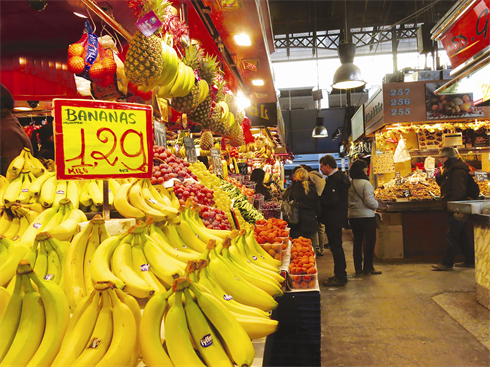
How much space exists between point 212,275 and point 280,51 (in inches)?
686

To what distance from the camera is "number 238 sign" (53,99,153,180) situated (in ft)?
5.36

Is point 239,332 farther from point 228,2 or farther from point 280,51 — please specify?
point 280,51

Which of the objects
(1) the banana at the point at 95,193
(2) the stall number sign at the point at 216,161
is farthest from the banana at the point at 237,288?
(2) the stall number sign at the point at 216,161

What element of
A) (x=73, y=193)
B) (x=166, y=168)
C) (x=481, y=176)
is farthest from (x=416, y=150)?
(x=73, y=193)

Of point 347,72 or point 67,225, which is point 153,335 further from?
point 347,72

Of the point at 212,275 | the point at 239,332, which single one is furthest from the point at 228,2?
the point at 239,332

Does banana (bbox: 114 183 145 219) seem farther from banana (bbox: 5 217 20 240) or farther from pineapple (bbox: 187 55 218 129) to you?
pineapple (bbox: 187 55 218 129)

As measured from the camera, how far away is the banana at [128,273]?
1189 millimetres

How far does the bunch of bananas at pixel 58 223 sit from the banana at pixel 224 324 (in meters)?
0.78

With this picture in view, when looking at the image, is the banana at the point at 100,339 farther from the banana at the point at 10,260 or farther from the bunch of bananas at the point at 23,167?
the bunch of bananas at the point at 23,167

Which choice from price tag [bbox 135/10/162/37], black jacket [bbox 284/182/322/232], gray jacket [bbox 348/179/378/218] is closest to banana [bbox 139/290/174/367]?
price tag [bbox 135/10/162/37]

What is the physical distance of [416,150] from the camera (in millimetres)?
9406

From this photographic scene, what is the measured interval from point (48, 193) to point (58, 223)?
0.58m

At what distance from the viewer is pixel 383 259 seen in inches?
Result: 265
